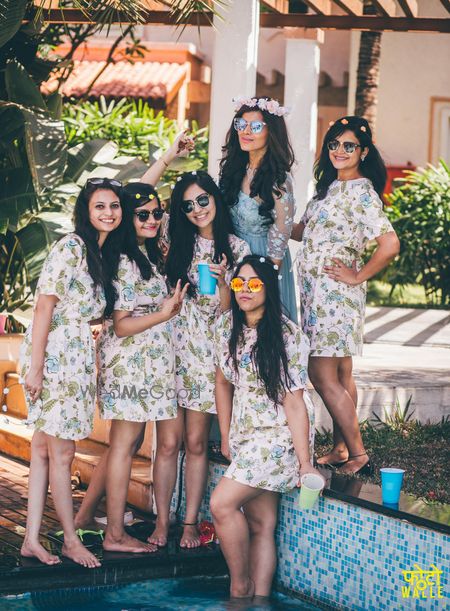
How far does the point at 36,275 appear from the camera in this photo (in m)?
9.03

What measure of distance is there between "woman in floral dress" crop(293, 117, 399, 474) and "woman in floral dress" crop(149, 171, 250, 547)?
1.50 feet

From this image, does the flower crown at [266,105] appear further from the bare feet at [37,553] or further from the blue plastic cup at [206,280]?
the bare feet at [37,553]

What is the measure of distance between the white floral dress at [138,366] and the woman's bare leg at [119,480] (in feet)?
0.39

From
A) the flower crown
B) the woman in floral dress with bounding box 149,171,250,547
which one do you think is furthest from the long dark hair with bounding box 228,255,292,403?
the flower crown

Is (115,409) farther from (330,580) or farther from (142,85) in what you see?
(142,85)

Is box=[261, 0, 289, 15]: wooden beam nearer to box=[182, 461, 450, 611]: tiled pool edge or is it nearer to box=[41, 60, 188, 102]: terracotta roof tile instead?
box=[182, 461, 450, 611]: tiled pool edge

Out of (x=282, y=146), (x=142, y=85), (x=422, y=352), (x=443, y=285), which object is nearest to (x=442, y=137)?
(x=142, y=85)

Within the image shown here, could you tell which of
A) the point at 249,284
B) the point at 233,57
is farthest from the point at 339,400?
the point at 233,57

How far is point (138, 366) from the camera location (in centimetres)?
539

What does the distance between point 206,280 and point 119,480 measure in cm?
117

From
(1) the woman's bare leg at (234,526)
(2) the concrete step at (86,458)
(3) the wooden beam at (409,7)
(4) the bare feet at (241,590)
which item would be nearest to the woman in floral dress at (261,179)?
(1) the woman's bare leg at (234,526)

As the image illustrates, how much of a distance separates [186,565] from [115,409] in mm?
893

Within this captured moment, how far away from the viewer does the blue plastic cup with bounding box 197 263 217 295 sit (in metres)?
5.10

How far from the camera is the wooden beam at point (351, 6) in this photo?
7918 millimetres
